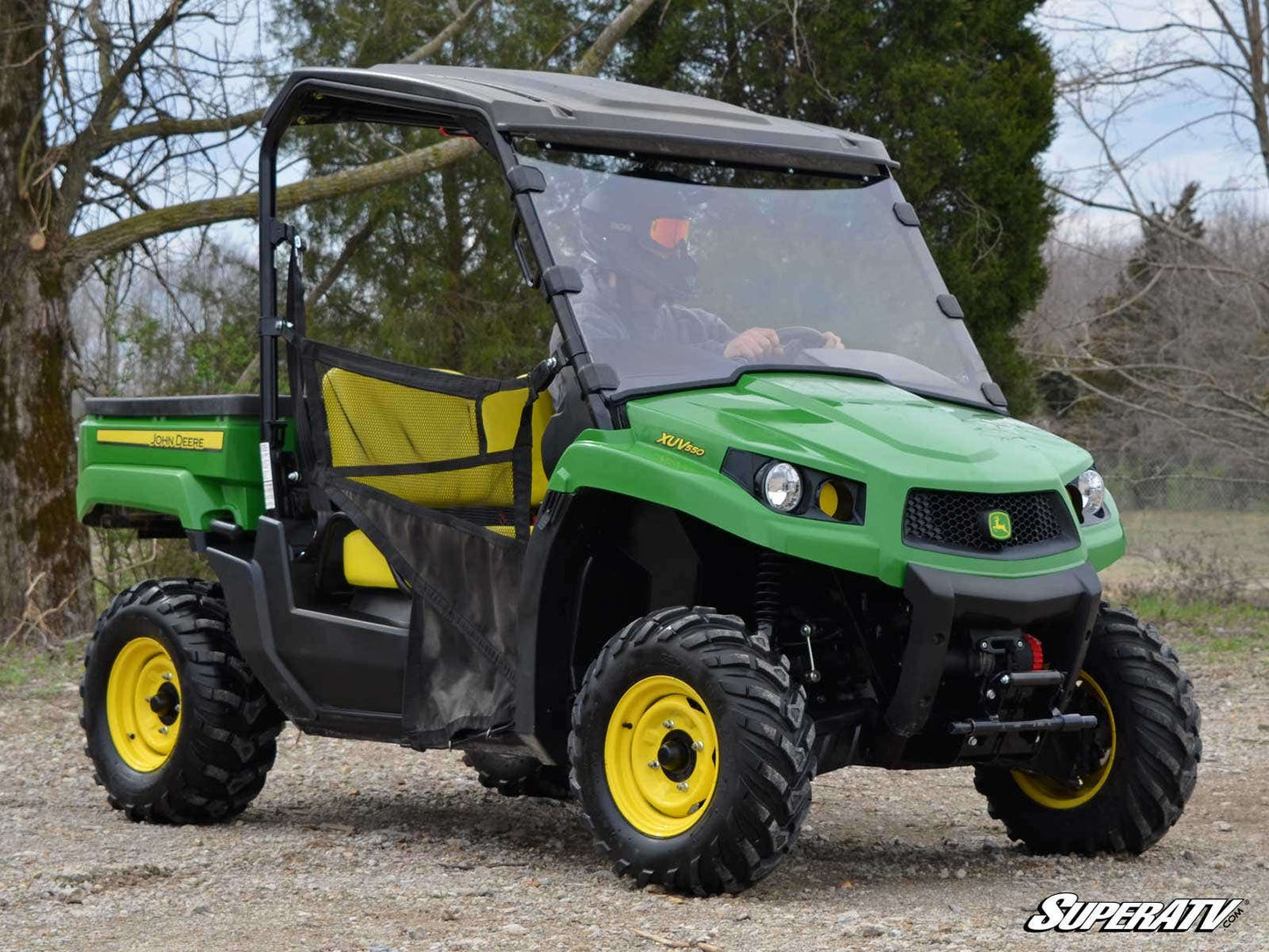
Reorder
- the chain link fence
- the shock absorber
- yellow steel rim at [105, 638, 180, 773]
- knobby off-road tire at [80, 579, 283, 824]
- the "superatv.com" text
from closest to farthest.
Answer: the "superatv.com" text < the shock absorber < knobby off-road tire at [80, 579, 283, 824] < yellow steel rim at [105, 638, 180, 773] < the chain link fence

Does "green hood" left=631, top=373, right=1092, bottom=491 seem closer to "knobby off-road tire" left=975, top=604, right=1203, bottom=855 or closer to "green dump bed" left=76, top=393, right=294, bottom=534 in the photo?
"knobby off-road tire" left=975, top=604, right=1203, bottom=855

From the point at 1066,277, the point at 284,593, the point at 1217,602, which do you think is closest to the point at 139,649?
the point at 284,593

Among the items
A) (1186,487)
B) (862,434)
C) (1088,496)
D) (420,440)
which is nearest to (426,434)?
(420,440)

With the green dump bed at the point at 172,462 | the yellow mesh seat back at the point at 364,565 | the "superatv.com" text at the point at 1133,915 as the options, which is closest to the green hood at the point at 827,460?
the "superatv.com" text at the point at 1133,915

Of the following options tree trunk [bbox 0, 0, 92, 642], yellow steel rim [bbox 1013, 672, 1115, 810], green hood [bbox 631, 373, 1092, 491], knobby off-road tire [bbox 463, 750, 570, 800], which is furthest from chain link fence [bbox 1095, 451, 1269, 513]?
green hood [bbox 631, 373, 1092, 491]

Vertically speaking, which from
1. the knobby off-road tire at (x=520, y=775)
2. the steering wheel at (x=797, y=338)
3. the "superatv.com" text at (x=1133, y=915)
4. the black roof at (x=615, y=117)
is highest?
the black roof at (x=615, y=117)

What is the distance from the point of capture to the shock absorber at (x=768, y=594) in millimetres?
5254

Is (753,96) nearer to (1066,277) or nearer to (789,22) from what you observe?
(789,22)

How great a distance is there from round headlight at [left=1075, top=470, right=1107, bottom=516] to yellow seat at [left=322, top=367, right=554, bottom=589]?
163 cm

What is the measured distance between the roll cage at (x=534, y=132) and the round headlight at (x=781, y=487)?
1.87 feet

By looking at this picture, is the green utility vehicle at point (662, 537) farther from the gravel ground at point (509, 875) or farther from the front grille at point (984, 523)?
the gravel ground at point (509, 875)

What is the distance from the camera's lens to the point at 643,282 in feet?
18.2

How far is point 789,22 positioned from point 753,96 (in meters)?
0.68

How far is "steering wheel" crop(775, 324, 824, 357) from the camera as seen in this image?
5.69 metres
